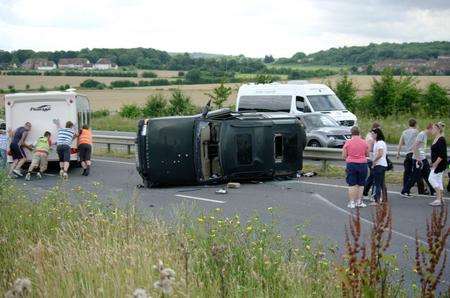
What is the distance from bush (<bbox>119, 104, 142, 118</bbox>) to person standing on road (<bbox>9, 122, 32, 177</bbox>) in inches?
1291

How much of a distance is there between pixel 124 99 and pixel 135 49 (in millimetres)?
22173

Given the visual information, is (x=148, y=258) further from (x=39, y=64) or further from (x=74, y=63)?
(x=74, y=63)

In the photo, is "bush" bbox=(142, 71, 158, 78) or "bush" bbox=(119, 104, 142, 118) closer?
"bush" bbox=(119, 104, 142, 118)

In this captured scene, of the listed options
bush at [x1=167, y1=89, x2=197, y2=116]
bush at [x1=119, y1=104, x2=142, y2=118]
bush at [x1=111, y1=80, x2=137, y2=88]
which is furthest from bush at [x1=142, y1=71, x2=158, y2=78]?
bush at [x1=167, y1=89, x2=197, y2=116]

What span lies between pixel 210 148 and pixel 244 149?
95 cm

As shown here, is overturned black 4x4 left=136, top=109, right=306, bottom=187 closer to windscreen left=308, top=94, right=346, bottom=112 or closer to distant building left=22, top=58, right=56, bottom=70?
windscreen left=308, top=94, right=346, bottom=112

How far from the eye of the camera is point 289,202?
47.6ft

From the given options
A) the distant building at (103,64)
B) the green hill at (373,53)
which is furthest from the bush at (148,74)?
the green hill at (373,53)

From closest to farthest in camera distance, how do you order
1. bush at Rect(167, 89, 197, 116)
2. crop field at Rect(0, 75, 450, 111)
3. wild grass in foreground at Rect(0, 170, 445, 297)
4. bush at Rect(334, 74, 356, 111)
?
wild grass in foreground at Rect(0, 170, 445, 297) < bush at Rect(334, 74, 356, 111) < bush at Rect(167, 89, 197, 116) < crop field at Rect(0, 75, 450, 111)

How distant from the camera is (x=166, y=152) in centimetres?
1723

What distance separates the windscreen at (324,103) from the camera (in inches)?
1073

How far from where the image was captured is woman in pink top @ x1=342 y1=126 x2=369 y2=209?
1366 cm

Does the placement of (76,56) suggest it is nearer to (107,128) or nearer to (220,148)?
(107,128)

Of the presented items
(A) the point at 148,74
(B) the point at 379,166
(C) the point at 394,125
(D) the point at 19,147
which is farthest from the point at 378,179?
(A) the point at 148,74
